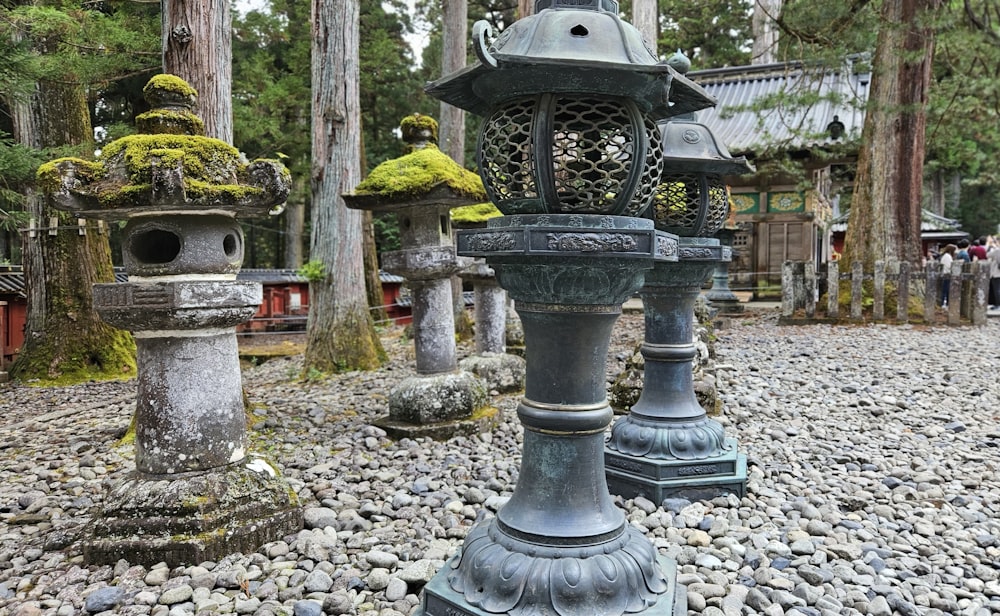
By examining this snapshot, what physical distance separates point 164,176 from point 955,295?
10.5 metres

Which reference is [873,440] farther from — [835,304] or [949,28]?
[949,28]

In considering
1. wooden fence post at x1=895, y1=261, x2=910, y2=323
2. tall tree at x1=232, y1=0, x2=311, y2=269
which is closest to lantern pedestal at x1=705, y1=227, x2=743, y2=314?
wooden fence post at x1=895, y1=261, x2=910, y2=323

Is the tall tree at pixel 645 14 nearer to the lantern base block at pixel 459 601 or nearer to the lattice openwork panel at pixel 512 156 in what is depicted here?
the lattice openwork panel at pixel 512 156

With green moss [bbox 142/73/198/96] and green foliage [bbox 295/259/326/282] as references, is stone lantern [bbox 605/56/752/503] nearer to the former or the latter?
green moss [bbox 142/73/198/96]

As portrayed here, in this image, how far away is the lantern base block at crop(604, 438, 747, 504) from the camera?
3.09m

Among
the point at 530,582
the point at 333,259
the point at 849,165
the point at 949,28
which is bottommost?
the point at 530,582

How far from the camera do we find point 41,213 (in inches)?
265

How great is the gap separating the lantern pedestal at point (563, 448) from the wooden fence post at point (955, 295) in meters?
9.39

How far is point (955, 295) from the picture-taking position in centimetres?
942

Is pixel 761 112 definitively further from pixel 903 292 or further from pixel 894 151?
pixel 903 292

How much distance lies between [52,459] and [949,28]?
10523mm

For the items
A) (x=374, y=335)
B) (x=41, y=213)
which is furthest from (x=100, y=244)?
(x=374, y=335)

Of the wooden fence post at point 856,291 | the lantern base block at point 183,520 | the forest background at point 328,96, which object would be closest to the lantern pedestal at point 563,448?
the lantern base block at point 183,520

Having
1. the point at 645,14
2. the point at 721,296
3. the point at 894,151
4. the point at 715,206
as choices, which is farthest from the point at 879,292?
the point at 715,206
